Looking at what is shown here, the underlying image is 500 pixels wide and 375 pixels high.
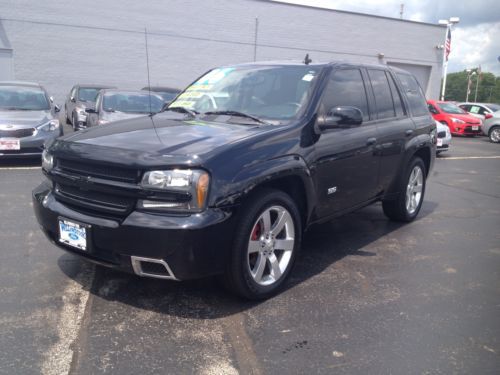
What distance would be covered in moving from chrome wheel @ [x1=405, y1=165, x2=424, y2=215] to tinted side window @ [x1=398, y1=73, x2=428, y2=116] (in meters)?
0.71

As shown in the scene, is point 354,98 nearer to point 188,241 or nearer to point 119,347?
point 188,241

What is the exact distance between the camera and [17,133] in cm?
845

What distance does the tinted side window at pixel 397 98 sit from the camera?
540 cm

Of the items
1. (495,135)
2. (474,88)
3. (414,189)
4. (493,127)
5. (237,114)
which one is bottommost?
(474,88)

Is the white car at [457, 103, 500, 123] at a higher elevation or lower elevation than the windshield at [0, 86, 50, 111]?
lower

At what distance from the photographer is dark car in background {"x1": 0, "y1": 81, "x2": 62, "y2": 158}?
8.41 metres

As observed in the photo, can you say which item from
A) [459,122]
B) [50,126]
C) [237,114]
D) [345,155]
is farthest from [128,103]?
[459,122]

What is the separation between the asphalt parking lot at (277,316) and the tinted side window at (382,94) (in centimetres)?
140

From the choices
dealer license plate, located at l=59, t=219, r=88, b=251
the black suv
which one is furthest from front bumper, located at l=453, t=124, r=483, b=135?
dealer license plate, located at l=59, t=219, r=88, b=251

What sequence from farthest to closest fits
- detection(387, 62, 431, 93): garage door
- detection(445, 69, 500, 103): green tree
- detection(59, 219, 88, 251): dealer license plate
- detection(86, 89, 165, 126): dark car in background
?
1. detection(445, 69, 500, 103): green tree
2. detection(387, 62, 431, 93): garage door
3. detection(86, 89, 165, 126): dark car in background
4. detection(59, 219, 88, 251): dealer license plate

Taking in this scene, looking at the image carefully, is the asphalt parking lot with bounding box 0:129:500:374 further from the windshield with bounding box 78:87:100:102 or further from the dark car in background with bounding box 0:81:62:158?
the windshield with bounding box 78:87:100:102

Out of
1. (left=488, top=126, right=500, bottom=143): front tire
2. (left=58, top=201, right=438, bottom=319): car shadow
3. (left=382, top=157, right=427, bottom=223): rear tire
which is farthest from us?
(left=488, top=126, right=500, bottom=143): front tire

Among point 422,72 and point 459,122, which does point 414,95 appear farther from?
point 422,72

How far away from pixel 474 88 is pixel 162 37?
82959mm
